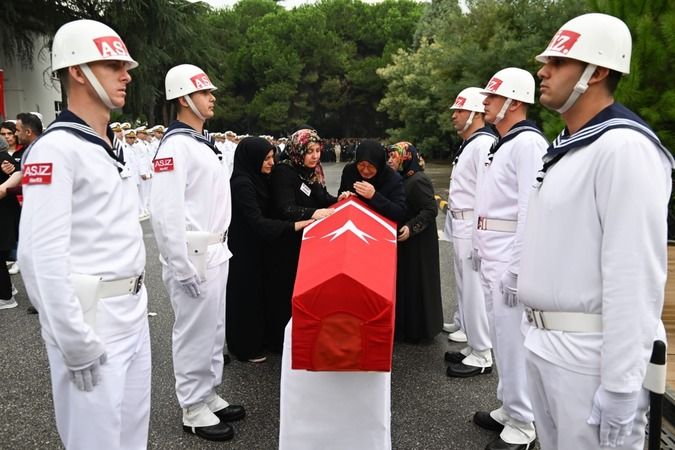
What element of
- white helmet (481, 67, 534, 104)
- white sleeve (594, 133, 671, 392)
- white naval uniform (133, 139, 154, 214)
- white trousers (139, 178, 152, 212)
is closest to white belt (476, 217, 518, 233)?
white helmet (481, 67, 534, 104)

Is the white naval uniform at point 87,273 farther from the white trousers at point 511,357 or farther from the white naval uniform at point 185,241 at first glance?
the white trousers at point 511,357

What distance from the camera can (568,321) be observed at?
2004 millimetres

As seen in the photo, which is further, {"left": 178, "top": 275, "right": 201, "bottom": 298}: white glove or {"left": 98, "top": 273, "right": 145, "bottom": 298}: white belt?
{"left": 178, "top": 275, "right": 201, "bottom": 298}: white glove

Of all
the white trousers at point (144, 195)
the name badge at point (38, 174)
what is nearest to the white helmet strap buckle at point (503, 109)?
the name badge at point (38, 174)

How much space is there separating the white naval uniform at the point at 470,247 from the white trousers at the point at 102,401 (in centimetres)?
294

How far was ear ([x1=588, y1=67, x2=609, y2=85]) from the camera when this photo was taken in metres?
2.03

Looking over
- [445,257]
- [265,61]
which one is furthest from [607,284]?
[265,61]

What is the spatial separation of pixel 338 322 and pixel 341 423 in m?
0.64

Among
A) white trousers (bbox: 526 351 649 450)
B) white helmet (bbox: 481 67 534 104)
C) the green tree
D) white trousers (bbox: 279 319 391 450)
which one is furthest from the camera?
the green tree

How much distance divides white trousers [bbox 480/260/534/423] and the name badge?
2.51m

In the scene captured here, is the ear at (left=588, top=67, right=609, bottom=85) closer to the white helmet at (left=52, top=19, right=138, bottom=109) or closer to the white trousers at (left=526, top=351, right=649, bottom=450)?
the white trousers at (left=526, top=351, right=649, bottom=450)

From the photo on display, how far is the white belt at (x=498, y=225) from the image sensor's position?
355cm

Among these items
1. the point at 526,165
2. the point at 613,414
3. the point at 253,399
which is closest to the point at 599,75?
the point at 613,414

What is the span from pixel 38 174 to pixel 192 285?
1.45 m
